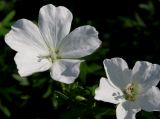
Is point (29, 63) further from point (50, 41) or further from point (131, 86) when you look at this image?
point (131, 86)

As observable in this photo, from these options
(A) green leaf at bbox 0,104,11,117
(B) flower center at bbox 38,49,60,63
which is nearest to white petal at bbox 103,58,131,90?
(B) flower center at bbox 38,49,60,63

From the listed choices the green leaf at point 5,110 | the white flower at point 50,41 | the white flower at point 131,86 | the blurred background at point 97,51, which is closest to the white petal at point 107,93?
the white flower at point 131,86

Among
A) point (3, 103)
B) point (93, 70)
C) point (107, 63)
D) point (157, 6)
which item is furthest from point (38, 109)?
point (107, 63)

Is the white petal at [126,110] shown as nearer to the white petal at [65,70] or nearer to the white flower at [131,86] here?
the white flower at [131,86]

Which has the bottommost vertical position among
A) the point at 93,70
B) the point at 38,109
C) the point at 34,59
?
the point at 38,109

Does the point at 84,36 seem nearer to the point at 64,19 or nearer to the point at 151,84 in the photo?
the point at 64,19

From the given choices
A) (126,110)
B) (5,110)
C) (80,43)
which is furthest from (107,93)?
(5,110)
